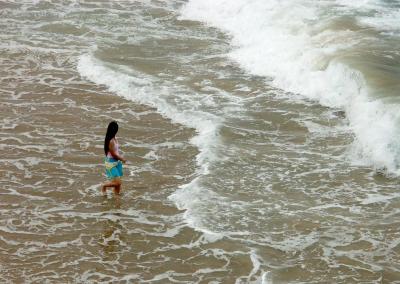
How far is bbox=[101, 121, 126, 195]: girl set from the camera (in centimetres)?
1086

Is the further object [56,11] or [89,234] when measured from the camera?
[56,11]

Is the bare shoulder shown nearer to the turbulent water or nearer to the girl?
the girl

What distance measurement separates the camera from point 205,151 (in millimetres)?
13234

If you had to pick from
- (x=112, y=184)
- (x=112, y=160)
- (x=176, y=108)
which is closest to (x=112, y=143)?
(x=112, y=160)

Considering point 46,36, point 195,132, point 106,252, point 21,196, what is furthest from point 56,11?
point 106,252

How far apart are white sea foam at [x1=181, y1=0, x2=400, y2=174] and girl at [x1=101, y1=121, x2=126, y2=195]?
4.70 meters

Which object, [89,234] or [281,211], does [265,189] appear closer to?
[281,211]

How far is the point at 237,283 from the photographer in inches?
347

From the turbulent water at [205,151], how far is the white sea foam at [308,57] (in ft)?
0.19

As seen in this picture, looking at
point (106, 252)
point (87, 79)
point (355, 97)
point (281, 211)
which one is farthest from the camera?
point (87, 79)

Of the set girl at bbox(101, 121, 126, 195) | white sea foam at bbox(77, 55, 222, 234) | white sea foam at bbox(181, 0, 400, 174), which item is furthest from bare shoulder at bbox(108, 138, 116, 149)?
white sea foam at bbox(181, 0, 400, 174)

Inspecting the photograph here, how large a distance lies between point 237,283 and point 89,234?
2415 mm

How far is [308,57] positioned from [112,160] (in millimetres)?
9944

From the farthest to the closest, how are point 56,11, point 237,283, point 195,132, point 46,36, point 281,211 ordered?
point 56,11 → point 46,36 → point 195,132 → point 281,211 → point 237,283
